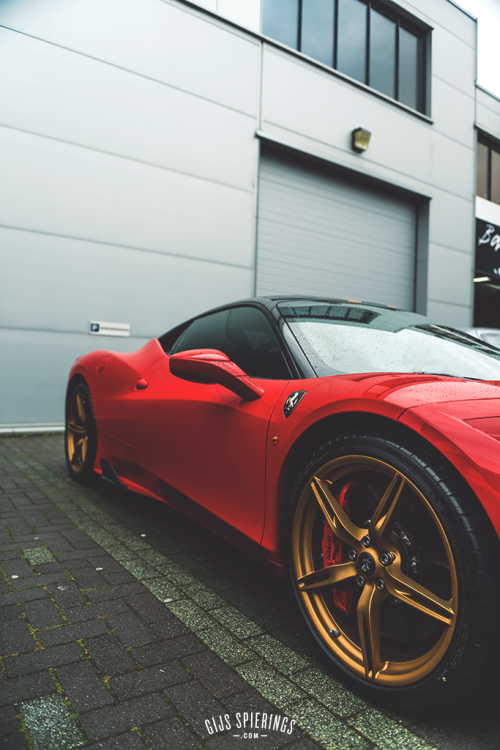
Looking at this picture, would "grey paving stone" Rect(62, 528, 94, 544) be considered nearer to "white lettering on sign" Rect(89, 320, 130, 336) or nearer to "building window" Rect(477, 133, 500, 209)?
"white lettering on sign" Rect(89, 320, 130, 336)

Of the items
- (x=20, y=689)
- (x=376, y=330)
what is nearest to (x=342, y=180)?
(x=376, y=330)

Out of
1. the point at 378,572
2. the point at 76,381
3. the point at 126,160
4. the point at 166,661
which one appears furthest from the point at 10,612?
the point at 126,160

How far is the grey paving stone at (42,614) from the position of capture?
188 cm

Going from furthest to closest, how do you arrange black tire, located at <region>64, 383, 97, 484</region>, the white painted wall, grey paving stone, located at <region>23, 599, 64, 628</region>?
1. the white painted wall
2. black tire, located at <region>64, 383, 97, 484</region>
3. grey paving stone, located at <region>23, 599, 64, 628</region>

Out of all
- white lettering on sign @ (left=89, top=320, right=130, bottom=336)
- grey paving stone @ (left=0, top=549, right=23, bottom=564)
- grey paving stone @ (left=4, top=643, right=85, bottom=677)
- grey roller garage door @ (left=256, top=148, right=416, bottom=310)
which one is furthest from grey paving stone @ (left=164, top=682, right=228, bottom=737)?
grey roller garage door @ (left=256, top=148, right=416, bottom=310)

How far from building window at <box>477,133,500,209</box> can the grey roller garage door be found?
319 centimetres

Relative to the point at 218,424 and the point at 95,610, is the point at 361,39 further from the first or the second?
the point at 95,610

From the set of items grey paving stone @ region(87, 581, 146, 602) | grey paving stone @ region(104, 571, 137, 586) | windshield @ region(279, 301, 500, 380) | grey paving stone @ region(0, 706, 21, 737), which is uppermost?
windshield @ region(279, 301, 500, 380)

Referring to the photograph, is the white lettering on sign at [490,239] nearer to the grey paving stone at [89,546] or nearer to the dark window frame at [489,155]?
the dark window frame at [489,155]

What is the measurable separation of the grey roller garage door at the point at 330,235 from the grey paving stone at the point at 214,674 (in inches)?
289

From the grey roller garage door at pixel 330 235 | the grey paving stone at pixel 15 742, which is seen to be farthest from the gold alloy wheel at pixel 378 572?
the grey roller garage door at pixel 330 235

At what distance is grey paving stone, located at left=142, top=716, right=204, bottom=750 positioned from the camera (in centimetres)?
130

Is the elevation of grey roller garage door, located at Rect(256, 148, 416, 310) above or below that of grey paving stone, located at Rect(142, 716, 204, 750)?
above

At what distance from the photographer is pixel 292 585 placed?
170 centimetres
